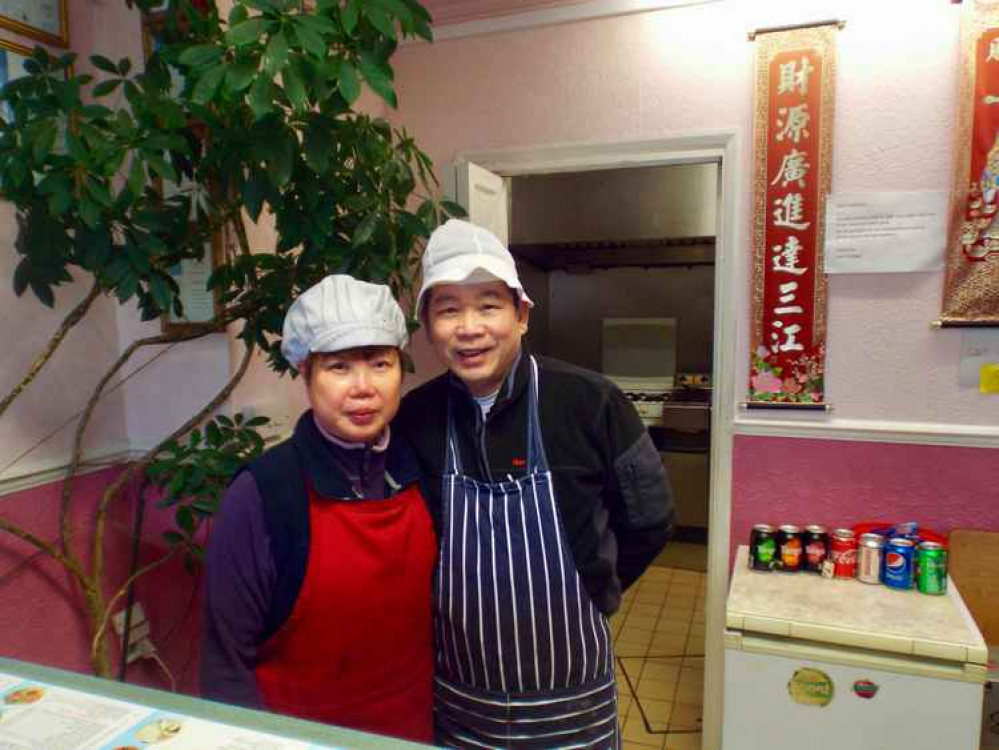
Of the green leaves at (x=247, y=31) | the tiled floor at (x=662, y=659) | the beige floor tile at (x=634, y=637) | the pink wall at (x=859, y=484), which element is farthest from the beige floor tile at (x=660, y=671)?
the green leaves at (x=247, y=31)

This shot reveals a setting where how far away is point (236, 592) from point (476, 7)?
2081 mm


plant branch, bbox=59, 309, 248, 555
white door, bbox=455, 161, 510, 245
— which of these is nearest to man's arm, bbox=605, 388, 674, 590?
plant branch, bbox=59, 309, 248, 555

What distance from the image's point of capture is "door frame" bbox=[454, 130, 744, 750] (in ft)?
7.03

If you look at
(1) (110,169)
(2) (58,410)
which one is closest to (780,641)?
(1) (110,169)

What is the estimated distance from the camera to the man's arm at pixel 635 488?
1.32 m

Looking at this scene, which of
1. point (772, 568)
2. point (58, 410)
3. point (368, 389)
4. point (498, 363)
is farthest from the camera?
point (772, 568)

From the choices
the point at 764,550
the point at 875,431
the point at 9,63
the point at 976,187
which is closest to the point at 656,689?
the point at 764,550

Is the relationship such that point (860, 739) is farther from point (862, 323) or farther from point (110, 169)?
point (110, 169)

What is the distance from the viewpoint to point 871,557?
1.91 meters

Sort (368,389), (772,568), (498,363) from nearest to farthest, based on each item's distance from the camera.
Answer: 1. (368,389)
2. (498,363)
3. (772,568)

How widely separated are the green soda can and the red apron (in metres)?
1.45

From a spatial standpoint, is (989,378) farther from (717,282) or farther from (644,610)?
(644,610)

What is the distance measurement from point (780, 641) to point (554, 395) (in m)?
0.98

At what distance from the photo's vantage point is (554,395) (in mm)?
1311
